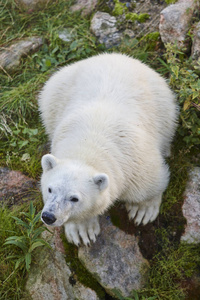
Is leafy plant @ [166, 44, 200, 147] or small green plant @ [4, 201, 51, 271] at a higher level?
leafy plant @ [166, 44, 200, 147]

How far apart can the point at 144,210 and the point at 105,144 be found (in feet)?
3.50

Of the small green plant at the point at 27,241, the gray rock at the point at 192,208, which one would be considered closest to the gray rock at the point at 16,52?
the small green plant at the point at 27,241

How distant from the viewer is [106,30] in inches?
229

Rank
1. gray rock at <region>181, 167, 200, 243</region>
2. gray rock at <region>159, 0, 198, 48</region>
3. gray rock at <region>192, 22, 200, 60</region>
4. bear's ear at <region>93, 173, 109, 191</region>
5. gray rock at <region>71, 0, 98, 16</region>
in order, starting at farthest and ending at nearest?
gray rock at <region>71, 0, 98, 16</region>
gray rock at <region>159, 0, 198, 48</region>
gray rock at <region>192, 22, 200, 60</region>
gray rock at <region>181, 167, 200, 243</region>
bear's ear at <region>93, 173, 109, 191</region>

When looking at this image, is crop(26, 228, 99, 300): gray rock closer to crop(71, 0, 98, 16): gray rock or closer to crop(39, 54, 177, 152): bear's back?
crop(39, 54, 177, 152): bear's back

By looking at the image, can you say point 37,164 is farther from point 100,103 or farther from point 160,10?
point 160,10

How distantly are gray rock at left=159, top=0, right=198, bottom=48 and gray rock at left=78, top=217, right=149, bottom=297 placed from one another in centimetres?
283

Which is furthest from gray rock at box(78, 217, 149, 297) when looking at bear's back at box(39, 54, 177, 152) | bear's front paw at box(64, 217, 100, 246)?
bear's back at box(39, 54, 177, 152)

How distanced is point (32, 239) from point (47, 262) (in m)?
0.33

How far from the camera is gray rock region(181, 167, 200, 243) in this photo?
3.87 metres

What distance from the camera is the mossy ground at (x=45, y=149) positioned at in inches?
146

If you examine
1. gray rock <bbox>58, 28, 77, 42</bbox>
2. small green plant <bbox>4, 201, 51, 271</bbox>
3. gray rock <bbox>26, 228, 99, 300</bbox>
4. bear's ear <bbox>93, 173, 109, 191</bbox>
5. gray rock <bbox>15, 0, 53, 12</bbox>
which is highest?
gray rock <bbox>15, 0, 53, 12</bbox>

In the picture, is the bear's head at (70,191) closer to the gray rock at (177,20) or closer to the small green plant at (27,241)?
the small green plant at (27,241)

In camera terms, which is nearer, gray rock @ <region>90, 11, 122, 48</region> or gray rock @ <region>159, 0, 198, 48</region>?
gray rock @ <region>159, 0, 198, 48</region>
